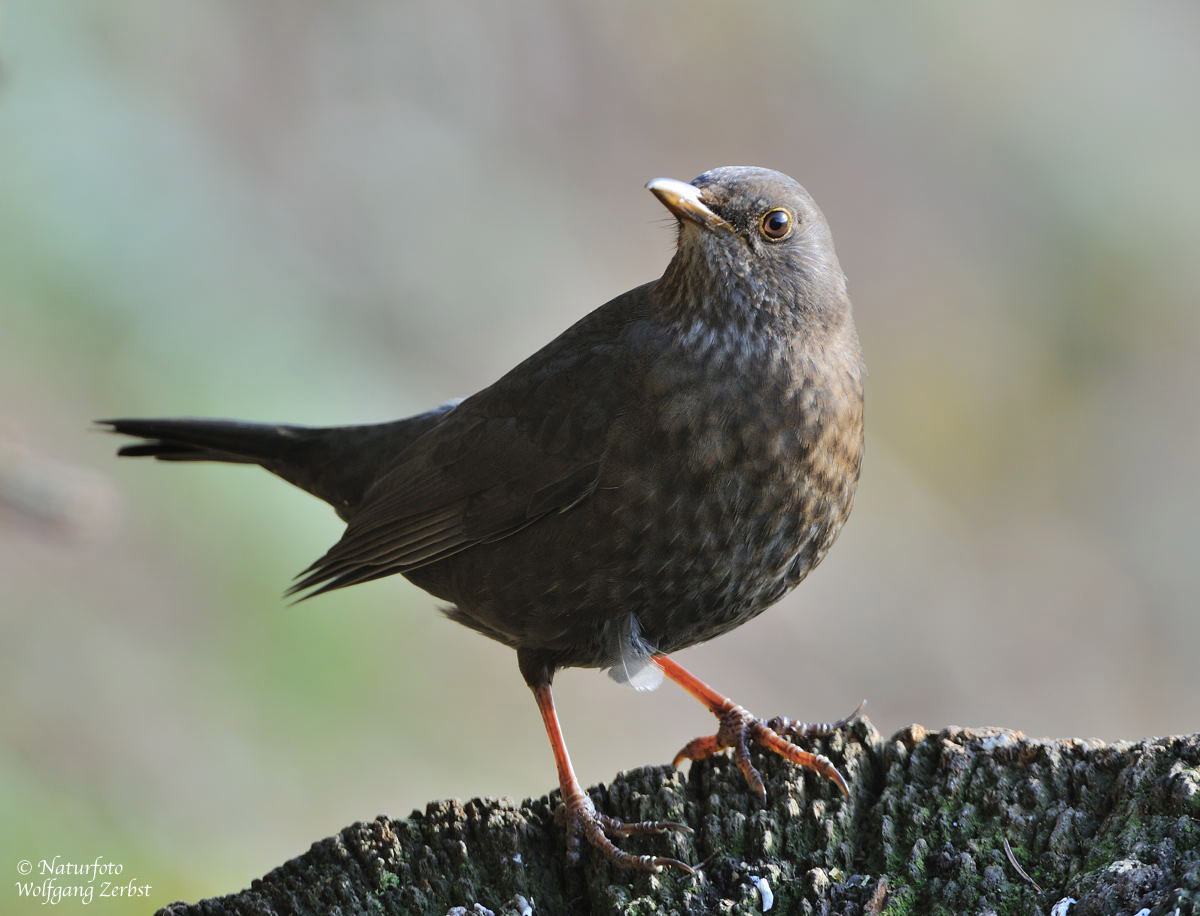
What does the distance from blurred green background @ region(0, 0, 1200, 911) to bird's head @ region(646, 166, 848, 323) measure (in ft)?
10.3

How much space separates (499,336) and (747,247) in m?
4.45

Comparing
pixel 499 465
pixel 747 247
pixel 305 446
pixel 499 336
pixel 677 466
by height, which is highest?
pixel 499 336

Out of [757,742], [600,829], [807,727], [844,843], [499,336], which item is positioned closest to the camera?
[844,843]

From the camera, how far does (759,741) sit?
407cm

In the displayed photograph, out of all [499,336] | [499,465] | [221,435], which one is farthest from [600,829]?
[499,336]

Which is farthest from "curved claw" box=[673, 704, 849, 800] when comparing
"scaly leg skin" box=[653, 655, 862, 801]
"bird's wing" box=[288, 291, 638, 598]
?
"bird's wing" box=[288, 291, 638, 598]

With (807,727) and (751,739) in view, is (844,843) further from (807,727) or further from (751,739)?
(751,739)

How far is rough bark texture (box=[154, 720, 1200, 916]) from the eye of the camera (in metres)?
3.20

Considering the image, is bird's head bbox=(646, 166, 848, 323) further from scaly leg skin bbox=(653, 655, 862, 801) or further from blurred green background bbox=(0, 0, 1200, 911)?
blurred green background bbox=(0, 0, 1200, 911)

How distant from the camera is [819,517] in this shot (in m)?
4.00

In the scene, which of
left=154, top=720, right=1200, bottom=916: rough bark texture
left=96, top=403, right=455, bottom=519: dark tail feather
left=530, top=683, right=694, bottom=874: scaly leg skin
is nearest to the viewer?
left=154, top=720, right=1200, bottom=916: rough bark texture

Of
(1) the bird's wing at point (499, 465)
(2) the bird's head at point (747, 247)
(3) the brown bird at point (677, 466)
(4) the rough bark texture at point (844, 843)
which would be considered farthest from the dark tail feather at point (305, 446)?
(4) the rough bark texture at point (844, 843)

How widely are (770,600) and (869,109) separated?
20.3 feet

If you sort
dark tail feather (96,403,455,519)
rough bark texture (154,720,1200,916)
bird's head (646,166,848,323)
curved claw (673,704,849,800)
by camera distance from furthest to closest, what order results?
dark tail feather (96,403,455,519), bird's head (646,166,848,323), curved claw (673,704,849,800), rough bark texture (154,720,1200,916)
